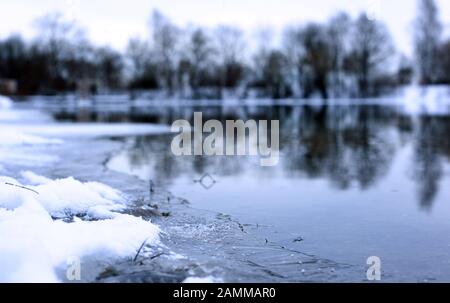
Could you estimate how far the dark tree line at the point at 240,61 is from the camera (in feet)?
234

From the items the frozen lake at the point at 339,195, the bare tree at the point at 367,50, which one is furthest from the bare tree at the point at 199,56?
the frozen lake at the point at 339,195

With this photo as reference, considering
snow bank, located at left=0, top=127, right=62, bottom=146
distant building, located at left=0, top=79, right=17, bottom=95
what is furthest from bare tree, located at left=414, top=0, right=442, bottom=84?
snow bank, located at left=0, top=127, right=62, bottom=146

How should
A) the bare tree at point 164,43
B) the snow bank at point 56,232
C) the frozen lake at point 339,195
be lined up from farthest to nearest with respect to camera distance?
the bare tree at point 164,43, the frozen lake at point 339,195, the snow bank at point 56,232

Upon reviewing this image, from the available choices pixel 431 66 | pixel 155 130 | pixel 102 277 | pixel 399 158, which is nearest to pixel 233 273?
pixel 102 277

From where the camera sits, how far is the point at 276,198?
8.70m

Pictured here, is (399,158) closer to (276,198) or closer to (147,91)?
(276,198)

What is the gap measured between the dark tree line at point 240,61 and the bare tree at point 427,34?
12 cm

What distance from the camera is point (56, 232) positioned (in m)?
5.31

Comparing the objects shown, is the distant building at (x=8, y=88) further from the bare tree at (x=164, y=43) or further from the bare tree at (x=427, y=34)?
the bare tree at (x=427, y=34)

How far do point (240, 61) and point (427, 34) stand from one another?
1040 inches

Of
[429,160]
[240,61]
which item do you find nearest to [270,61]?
[240,61]
